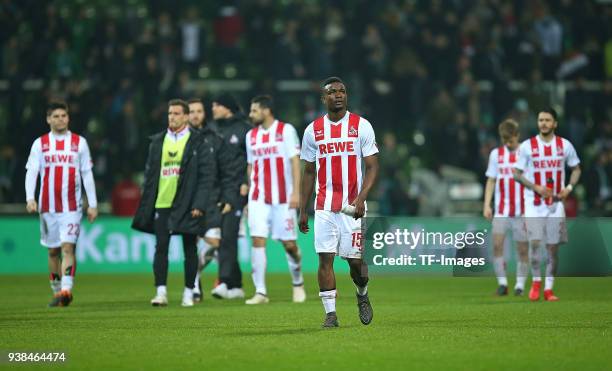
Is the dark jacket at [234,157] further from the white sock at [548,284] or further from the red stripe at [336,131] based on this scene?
the red stripe at [336,131]

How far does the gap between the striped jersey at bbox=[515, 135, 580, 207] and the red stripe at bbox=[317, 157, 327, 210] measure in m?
5.40

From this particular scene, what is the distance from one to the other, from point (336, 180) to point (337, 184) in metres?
0.04

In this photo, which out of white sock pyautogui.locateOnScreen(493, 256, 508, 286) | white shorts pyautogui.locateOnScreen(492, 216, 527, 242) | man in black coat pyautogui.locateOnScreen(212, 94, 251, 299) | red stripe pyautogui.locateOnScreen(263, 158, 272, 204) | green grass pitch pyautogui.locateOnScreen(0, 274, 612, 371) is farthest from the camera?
white sock pyautogui.locateOnScreen(493, 256, 508, 286)

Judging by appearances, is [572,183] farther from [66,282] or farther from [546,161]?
[66,282]

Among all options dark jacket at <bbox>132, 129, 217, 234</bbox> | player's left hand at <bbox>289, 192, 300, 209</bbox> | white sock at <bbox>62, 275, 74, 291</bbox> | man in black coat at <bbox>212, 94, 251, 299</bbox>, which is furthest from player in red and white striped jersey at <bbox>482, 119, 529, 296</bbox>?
white sock at <bbox>62, 275, 74, 291</bbox>

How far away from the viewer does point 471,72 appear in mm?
25312

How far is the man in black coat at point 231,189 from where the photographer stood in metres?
15.6

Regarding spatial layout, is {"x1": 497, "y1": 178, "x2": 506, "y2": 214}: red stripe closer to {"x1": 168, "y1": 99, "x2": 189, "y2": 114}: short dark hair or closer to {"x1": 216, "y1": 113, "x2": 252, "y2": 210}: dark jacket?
{"x1": 216, "y1": 113, "x2": 252, "y2": 210}: dark jacket

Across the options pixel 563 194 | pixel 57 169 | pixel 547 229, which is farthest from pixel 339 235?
pixel 563 194

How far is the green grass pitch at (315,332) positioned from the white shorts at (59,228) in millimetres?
818

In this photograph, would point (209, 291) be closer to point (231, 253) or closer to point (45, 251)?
point (231, 253)

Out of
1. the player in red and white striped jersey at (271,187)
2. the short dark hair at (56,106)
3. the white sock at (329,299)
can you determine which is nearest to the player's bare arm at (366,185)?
the white sock at (329,299)

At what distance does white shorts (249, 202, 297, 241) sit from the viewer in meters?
15.0

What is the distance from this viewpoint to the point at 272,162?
15180 mm
